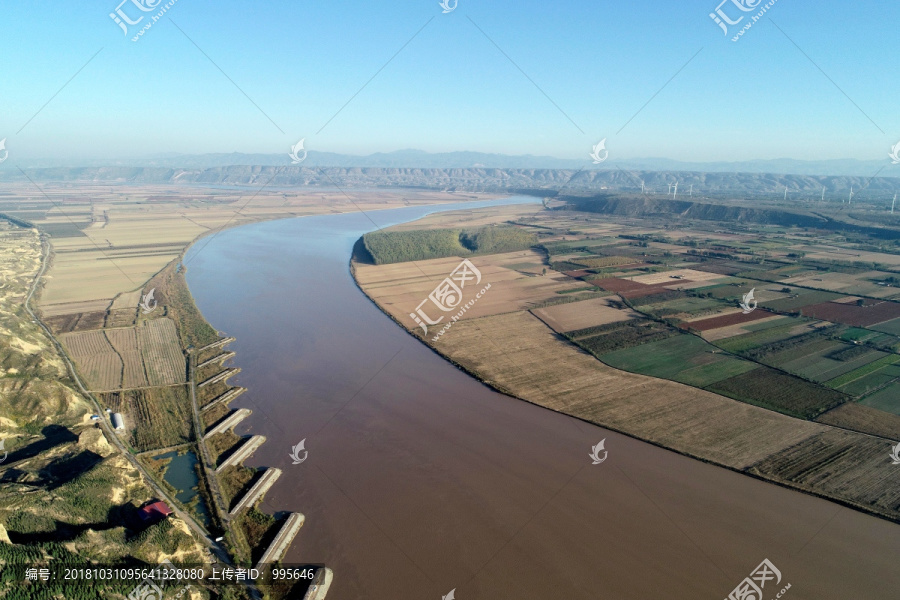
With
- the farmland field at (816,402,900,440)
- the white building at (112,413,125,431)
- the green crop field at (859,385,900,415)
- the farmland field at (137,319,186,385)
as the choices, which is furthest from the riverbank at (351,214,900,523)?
the white building at (112,413,125,431)

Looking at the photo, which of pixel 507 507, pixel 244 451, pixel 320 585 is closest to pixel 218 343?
pixel 244 451

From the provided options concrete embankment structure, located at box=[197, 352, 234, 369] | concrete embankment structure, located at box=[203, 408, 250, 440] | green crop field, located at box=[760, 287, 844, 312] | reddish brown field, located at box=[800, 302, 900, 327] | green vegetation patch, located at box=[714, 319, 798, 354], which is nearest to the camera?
concrete embankment structure, located at box=[203, 408, 250, 440]

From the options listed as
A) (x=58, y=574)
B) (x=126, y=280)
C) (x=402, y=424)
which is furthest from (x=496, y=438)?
(x=126, y=280)

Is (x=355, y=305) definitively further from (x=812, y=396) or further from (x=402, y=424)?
(x=812, y=396)

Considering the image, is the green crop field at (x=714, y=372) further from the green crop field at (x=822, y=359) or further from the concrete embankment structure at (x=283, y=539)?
the concrete embankment structure at (x=283, y=539)

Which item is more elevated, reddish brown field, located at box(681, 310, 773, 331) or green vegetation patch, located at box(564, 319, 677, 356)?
reddish brown field, located at box(681, 310, 773, 331)

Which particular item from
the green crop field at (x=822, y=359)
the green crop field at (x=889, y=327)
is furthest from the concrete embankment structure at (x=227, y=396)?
the green crop field at (x=889, y=327)

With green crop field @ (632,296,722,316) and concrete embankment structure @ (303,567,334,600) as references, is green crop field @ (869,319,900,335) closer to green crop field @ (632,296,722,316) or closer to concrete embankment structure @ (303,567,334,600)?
green crop field @ (632,296,722,316)
